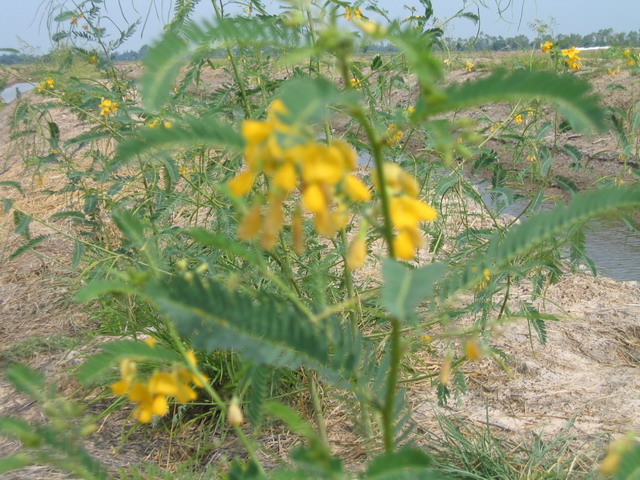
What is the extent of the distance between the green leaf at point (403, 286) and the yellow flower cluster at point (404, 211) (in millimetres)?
16

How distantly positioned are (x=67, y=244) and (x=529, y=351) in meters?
2.92

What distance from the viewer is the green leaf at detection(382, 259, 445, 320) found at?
0.41 metres

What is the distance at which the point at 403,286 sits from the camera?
1.44ft

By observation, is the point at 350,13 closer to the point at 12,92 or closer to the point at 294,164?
the point at 294,164

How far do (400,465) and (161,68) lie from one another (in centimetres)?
38

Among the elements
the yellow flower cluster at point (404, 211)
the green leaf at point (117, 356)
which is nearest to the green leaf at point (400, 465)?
the yellow flower cluster at point (404, 211)

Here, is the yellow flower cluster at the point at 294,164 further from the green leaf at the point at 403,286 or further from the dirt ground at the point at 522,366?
the dirt ground at the point at 522,366

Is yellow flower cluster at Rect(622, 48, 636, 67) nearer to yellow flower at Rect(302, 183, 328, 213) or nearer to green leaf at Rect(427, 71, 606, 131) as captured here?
green leaf at Rect(427, 71, 606, 131)

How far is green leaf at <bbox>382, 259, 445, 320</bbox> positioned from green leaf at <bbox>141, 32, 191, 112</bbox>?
23 cm

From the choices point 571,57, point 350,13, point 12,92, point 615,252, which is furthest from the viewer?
point 12,92

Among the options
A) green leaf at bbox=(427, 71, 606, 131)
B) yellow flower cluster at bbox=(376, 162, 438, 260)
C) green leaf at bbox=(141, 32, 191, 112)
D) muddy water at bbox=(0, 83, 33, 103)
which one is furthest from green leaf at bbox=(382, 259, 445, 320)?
muddy water at bbox=(0, 83, 33, 103)

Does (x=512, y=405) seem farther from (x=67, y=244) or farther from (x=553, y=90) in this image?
(x=67, y=244)

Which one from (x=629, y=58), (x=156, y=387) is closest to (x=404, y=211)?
(x=156, y=387)

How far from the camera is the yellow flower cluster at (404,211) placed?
1.39ft
